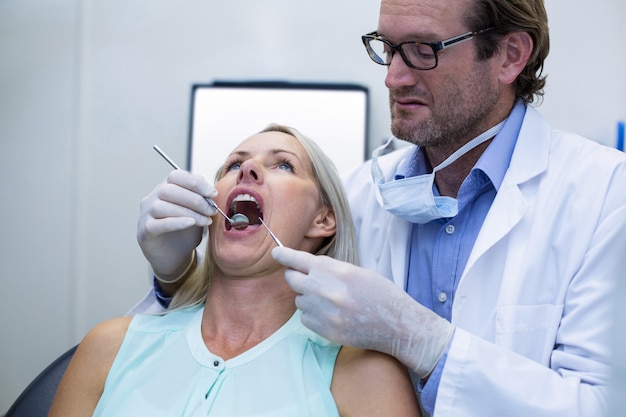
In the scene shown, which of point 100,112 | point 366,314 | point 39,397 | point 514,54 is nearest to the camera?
point 366,314

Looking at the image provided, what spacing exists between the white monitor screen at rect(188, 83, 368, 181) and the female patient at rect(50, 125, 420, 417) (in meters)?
0.79

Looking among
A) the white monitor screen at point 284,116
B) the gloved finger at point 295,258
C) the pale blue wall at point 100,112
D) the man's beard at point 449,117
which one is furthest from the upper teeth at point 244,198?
the pale blue wall at point 100,112

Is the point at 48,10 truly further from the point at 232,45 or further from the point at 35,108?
the point at 232,45

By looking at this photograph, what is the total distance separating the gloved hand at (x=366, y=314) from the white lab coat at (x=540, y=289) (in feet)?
0.15

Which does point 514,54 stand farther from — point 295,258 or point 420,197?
point 295,258

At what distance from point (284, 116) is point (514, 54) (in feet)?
3.23

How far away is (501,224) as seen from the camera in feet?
4.99

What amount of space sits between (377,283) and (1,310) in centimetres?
202

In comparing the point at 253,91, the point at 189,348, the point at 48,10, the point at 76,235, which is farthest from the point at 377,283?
the point at 48,10

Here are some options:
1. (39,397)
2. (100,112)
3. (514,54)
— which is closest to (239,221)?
(39,397)

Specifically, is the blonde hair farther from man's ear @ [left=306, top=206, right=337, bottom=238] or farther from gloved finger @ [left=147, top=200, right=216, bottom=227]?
gloved finger @ [left=147, top=200, right=216, bottom=227]

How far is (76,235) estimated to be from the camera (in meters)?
2.80

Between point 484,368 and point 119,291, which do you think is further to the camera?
point 119,291

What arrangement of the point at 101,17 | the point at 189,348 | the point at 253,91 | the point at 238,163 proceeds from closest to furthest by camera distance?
1. the point at 189,348
2. the point at 238,163
3. the point at 253,91
4. the point at 101,17
